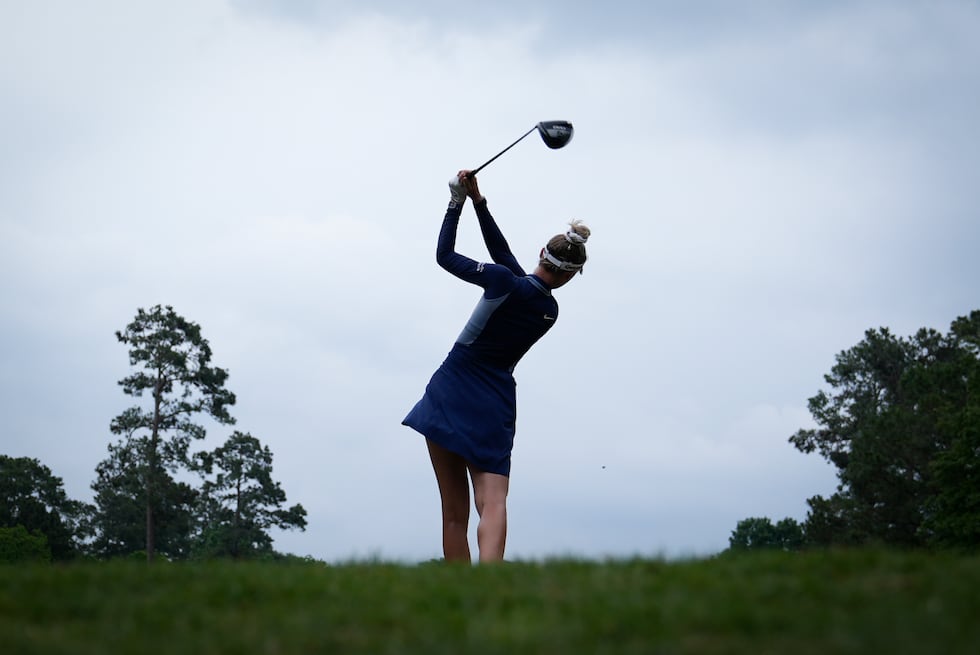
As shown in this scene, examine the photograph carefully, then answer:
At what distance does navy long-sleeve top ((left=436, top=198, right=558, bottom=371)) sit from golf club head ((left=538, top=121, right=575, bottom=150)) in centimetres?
166

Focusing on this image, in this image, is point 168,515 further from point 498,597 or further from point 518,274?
point 498,597

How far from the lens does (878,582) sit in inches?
190

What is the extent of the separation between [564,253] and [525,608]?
14.0 ft

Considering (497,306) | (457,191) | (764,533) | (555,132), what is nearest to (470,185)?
(457,191)

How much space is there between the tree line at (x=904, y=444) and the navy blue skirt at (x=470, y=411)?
2752 centimetres

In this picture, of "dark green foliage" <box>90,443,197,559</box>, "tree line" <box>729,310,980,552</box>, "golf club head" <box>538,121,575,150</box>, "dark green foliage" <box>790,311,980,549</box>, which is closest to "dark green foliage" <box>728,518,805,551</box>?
"tree line" <box>729,310,980,552</box>

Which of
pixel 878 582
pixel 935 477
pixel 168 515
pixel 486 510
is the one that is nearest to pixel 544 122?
pixel 486 510

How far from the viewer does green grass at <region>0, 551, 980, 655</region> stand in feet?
13.3

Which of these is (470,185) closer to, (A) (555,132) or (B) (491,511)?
(A) (555,132)

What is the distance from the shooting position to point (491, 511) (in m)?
8.02

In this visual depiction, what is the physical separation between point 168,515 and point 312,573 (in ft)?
142

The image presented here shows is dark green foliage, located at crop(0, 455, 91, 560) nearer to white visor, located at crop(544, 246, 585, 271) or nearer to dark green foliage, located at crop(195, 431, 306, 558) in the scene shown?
dark green foliage, located at crop(195, 431, 306, 558)

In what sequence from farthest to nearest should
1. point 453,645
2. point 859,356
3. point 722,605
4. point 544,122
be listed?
point 859,356
point 544,122
point 722,605
point 453,645

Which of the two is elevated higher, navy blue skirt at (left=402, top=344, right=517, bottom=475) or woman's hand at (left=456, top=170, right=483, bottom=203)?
woman's hand at (left=456, top=170, right=483, bottom=203)
